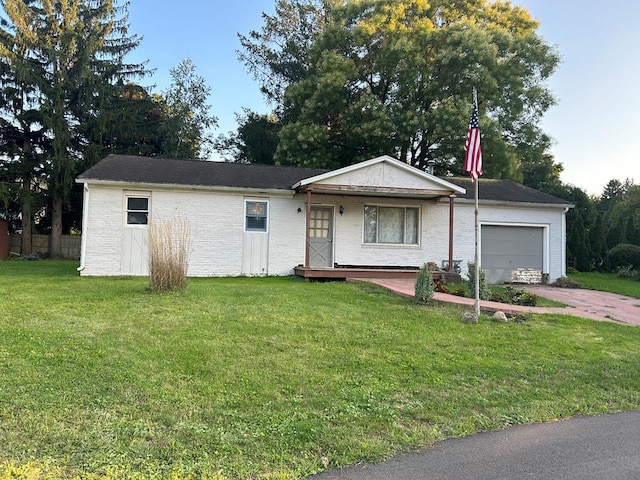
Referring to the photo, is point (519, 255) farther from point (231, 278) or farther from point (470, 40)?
point (470, 40)

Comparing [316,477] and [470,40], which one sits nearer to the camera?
[316,477]

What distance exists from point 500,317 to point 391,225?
752 cm

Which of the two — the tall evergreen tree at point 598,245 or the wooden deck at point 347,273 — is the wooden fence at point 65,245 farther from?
the tall evergreen tree at point 598,245

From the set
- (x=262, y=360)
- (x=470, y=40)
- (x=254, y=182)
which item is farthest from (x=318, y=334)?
(x=470, y=40)

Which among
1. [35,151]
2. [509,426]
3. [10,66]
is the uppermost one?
[10,66]

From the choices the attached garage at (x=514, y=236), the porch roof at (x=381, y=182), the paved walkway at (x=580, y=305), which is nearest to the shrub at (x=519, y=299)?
the paved walkway at (x=580, y=305)

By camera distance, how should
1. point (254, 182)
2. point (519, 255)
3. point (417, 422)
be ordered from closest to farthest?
point (417, 422) < point (254, 182) < point (519, 255)

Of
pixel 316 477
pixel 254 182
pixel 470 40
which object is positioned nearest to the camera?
pixel 316 477

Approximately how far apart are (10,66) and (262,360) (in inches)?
1017

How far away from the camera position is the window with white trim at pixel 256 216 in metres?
13.8

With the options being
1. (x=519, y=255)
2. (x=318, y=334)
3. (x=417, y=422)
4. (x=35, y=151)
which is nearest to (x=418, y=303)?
(x=318, y=334)

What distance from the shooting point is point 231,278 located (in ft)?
42.5

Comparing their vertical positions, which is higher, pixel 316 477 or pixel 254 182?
pixel 254 182

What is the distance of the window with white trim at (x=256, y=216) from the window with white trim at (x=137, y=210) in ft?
9.53
